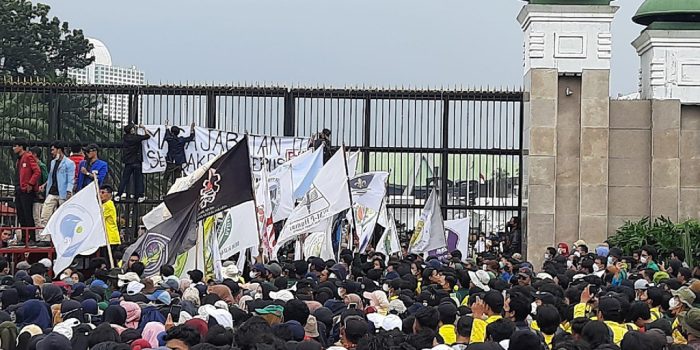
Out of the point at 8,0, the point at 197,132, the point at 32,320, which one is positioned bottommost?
the point at 32,320

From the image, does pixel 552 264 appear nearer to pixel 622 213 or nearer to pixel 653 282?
Result: pixel 653 282

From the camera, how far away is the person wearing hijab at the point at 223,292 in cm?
1187

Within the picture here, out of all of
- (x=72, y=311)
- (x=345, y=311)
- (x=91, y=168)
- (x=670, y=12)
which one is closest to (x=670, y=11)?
(x=670, y=12)

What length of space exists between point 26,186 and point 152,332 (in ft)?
38.7

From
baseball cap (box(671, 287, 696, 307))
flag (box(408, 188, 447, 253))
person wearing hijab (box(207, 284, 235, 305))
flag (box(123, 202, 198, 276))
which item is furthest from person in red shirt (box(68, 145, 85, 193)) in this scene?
baseball cap (box(671, 287, 696, 307))

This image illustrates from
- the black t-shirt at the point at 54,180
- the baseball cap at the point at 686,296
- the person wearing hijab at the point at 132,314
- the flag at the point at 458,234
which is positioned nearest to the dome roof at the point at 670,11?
the flag at the point at 458,234

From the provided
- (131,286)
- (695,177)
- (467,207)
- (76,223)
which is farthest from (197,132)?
(131,286)

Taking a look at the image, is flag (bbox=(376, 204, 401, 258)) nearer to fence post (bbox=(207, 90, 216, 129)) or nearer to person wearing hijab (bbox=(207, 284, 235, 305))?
fence post (bbox=(207, 90, 216, 129))

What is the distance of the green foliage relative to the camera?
20953 millimetres

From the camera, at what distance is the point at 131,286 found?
12.8 meters

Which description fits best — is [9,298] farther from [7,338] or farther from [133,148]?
[133,148]

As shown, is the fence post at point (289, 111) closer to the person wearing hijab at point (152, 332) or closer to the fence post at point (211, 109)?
the fence post at point (211, 109)

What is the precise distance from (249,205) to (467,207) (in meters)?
8.52

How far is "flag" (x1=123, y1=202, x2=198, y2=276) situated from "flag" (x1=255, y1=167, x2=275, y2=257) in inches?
88.7
